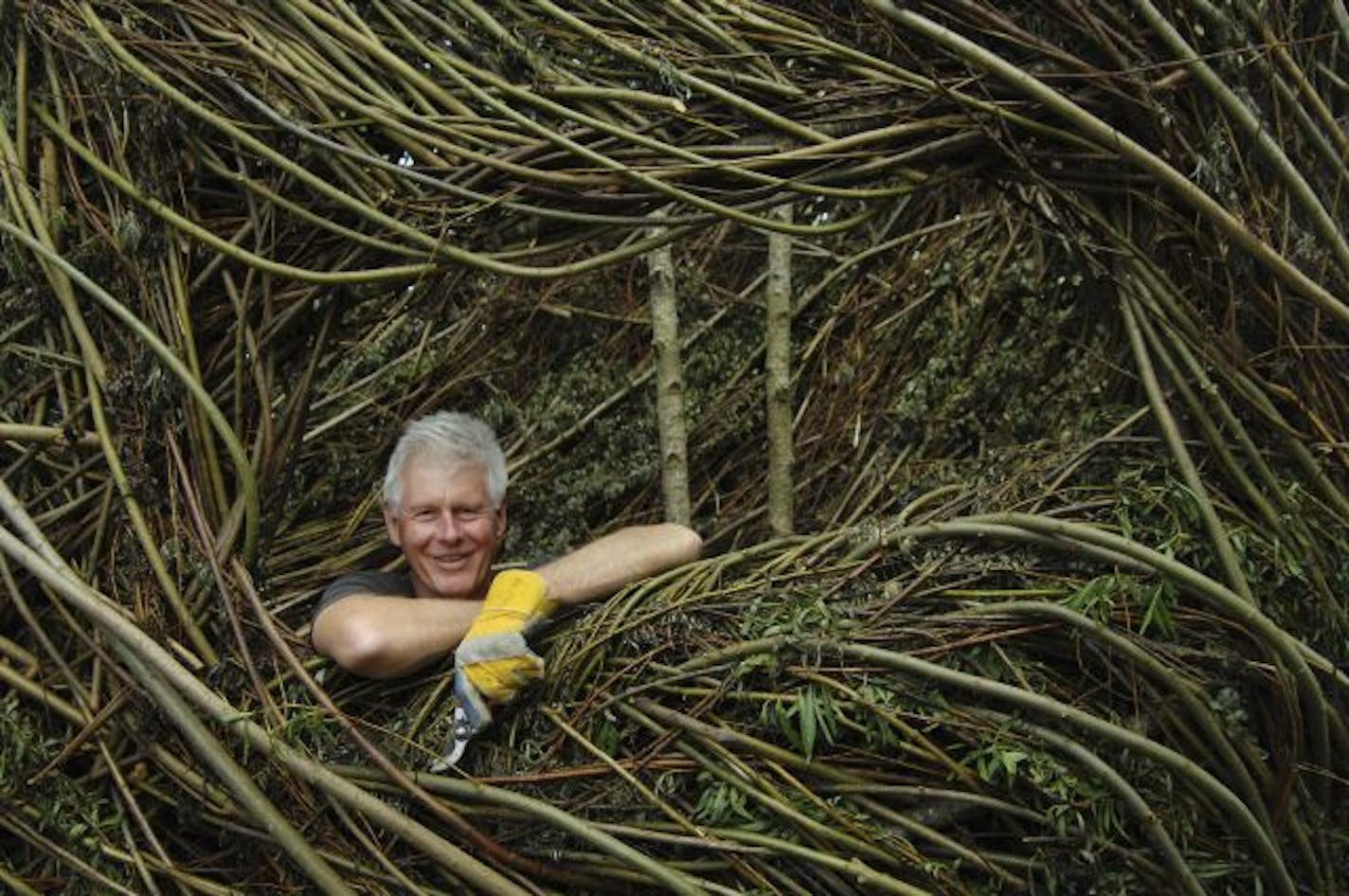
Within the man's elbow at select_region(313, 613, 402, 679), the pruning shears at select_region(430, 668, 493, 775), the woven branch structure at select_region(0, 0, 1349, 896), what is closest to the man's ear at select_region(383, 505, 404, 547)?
the woven branch structure at select_region(0, 0, 1349, 896)

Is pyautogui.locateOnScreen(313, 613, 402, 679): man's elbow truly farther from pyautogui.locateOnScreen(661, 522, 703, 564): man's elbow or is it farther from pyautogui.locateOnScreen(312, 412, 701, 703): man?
pyautogui.locateOnScreen(661, 522, 703, 564): man's elbow

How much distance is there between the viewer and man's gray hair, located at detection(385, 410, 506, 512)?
104 inches

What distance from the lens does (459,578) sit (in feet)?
8.39

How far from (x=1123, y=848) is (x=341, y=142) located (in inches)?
49.3

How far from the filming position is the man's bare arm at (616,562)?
2195 mm

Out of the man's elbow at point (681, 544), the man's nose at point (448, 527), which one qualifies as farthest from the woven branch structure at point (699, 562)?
the man's nose at point (448, 527)

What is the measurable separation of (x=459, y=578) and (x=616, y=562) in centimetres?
40

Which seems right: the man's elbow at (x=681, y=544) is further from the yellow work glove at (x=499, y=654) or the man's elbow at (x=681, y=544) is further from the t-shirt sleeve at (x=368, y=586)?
the t-shirt sleeve at (x=368, y=586)

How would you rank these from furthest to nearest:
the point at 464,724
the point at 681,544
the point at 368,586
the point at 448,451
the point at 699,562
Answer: the point at 448,451, the point at 368,586, the point at 681,544, the point at 699,562, the point at 464,724

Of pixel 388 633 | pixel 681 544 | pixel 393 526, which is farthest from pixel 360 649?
pixel 393 526

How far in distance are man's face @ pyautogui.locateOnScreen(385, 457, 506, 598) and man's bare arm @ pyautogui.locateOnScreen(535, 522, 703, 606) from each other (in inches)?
12.7

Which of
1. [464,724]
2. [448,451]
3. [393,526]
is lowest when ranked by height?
[464,724]

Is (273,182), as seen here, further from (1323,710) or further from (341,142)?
(1323,710)

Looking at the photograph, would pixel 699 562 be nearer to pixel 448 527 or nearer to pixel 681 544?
pixel 681 544
